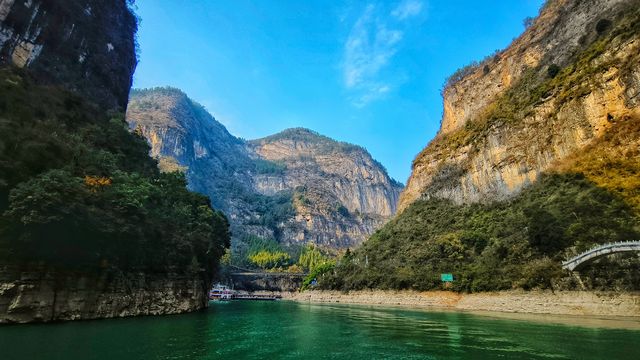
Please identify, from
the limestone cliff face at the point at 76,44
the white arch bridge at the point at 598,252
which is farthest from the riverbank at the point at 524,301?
the limestone cliff face at the point at 76,44

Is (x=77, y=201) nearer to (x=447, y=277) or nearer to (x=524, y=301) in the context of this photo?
(x=524, y=301)

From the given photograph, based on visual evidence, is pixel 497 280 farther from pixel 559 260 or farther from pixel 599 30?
pixel 599 30

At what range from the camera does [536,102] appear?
61156mm

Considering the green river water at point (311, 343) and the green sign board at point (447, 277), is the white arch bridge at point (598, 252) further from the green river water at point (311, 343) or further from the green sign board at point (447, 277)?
the green sign board at point (447, 277)

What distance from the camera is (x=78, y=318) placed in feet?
86.4

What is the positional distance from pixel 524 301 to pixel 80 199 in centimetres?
4218

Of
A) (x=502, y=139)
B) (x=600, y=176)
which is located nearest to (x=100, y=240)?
(x=600, y=176)

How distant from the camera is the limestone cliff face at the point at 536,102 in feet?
149

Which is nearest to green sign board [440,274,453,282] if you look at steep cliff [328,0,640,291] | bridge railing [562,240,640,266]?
steep cliff [328,0,640,291]

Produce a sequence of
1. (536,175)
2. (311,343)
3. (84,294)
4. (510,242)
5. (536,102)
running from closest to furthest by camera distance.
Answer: (311,343)
(84,294)
(510,242)
(536,175)
(536,102)

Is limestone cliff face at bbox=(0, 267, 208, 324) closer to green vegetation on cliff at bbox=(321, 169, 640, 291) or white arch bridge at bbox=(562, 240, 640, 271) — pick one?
green vegetation on cliff at bbox=(321, 169, 640, 291)

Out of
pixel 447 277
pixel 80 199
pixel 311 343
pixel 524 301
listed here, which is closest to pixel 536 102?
pixel 447 277

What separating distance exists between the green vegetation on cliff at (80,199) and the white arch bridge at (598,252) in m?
37.6

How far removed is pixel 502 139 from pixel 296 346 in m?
61.5
